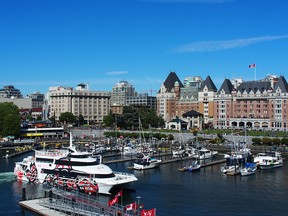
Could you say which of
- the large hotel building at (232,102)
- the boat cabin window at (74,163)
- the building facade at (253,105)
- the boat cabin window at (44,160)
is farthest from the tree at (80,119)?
the boat cabin window at (74,163)

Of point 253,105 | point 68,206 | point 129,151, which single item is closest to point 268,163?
point 129,151

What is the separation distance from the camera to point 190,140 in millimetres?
111188

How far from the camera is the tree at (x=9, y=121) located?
12019 cm

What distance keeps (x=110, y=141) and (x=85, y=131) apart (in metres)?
31.1

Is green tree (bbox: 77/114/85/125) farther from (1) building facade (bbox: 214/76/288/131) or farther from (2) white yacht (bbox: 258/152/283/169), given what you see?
(2) white yacht (bbox: 258/152/283/169)

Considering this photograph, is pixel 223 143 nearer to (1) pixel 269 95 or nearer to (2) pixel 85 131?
(1) pixel 269 95

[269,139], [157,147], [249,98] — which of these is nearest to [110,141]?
[157,147]

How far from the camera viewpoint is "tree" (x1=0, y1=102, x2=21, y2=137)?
12019 centimetres

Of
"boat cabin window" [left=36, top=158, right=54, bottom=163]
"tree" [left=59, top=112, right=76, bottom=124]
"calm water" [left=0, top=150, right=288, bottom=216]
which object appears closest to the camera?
"calm water" [left=0, top=150, right=288, bottom=216]

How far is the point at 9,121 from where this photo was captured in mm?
120438

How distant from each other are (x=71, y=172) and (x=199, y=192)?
1585 centimetres

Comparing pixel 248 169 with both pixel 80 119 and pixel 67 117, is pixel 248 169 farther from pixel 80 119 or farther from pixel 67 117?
pixel 80 119

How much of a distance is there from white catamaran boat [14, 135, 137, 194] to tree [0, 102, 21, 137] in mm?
66583

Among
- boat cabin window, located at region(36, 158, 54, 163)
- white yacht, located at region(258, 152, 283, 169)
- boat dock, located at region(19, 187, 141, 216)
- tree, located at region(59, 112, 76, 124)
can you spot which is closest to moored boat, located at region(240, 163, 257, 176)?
white yacht, located at region(258, 152, 283, 169)
